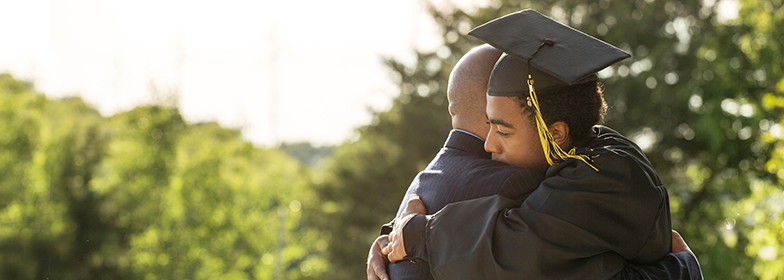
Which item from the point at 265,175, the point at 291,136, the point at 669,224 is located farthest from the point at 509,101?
the point at 291,136

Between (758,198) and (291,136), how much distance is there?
110ft

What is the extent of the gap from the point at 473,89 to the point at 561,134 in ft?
1.12

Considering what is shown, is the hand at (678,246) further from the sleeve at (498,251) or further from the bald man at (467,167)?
the bald man at (467,167)

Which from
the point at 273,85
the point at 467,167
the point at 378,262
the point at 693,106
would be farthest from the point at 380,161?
the point at 273,85

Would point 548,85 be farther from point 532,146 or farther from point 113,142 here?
point 113,142

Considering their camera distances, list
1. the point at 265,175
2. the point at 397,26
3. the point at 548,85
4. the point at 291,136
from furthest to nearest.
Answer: the point at 291,136 < the point at 265,175 < the point at 397,26 < the point at 548,85

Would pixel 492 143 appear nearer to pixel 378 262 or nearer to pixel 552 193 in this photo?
pixel 552 193

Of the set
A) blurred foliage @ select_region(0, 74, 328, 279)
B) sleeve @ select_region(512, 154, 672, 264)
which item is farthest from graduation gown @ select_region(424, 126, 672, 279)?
blurred foliage @ select_region(0, 74, 328, 279)

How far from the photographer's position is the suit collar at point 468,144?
6.19ft

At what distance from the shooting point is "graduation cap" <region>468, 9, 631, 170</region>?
→ 161 cm

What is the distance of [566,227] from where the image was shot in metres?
1.48

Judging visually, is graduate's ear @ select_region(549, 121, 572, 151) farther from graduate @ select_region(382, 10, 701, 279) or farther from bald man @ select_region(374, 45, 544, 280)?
bald man @ select_region(374, 45, 544, 280)

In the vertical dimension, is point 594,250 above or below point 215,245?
above

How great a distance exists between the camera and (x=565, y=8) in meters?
12.6
